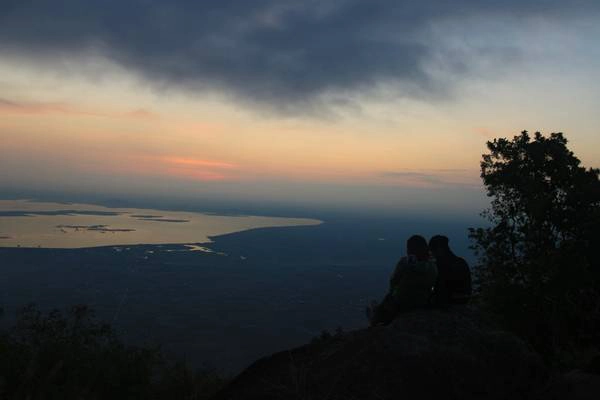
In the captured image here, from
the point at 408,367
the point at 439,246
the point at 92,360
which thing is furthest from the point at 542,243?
the point at 92,360

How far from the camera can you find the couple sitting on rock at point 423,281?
28.2 ft

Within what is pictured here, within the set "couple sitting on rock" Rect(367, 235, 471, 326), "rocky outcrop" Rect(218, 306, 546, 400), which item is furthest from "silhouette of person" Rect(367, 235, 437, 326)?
"rocky outcrop" Rect(218, 306, 546, 400)

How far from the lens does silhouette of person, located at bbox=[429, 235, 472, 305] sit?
913 centimetres

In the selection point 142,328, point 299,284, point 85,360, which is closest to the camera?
point 85,360

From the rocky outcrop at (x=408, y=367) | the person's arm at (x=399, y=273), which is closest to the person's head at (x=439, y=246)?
the person's arm at (x=399, y=273)

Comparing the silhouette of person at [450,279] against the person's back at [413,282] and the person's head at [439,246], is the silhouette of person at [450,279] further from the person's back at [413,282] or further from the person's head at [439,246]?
the person's back at [413,282]

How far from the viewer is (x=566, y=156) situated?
77.6 feet

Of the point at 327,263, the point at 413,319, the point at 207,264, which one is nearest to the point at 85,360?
the point at 413,319

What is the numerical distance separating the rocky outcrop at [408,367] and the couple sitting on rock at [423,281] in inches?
24.1

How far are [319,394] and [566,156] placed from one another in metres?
23.3

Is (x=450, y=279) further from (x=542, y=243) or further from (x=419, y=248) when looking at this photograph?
(x=542, y=243)

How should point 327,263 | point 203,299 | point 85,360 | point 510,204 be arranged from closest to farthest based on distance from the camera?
point 85,360, point 510,204, point 203,299, point 327,263

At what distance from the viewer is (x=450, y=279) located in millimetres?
9203

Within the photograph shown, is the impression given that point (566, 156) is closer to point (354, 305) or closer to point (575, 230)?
point (575, 230)
